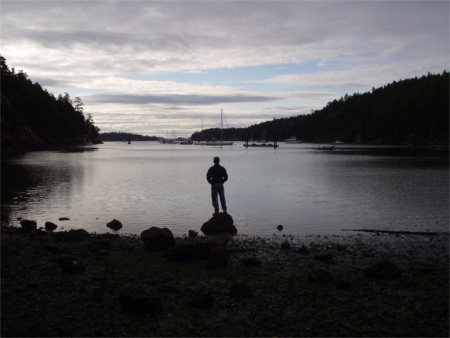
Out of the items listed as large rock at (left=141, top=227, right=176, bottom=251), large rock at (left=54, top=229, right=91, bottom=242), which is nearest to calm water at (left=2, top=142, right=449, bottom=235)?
large rock at (left=54, top=229, right=91, bottom=242)

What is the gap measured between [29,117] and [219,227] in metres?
134

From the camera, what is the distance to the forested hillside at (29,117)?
11306 centimetres

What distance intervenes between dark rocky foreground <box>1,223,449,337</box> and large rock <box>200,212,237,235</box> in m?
2.98

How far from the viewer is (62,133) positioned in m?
181

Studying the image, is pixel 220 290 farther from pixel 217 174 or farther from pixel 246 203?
pixel 246 203

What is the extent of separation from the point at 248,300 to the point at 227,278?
1932mm

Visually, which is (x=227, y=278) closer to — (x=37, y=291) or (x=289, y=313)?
(x=289, y=313)

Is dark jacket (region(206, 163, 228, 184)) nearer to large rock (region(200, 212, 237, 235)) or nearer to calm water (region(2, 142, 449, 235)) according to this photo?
large rock (region(200, 212, 237, 235))

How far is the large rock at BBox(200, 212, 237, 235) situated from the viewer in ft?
65.9

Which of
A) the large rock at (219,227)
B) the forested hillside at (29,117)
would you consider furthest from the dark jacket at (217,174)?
the forested hillside at (29,117)

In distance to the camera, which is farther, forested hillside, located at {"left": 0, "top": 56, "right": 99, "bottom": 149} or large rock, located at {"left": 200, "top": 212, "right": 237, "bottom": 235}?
forested hillside, located at {"left": 0, "top": 56, "right": 99, "bottom": 149}

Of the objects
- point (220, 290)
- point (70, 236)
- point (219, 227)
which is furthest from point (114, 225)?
point (220, 290)

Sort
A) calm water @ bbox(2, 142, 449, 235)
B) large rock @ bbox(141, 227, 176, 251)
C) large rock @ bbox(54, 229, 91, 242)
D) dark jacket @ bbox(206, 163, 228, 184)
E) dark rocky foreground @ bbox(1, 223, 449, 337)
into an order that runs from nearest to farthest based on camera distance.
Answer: dark rocky foreground @ bbox(1, 223, 449, 337) → large rock @ bbox(141, 227, 176, 251) → large rock @ bbox(54, 229, 91, 242) → dark jacket @ bbox(206, 163, 228, 184) → calm water @ bbox(2, 142, 449, 235)

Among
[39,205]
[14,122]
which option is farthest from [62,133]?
[39,205]
